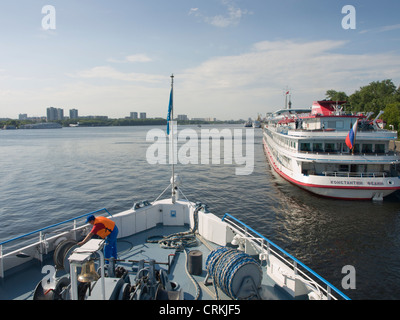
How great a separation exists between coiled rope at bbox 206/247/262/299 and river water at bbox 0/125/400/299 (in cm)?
903

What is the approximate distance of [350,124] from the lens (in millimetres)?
29266

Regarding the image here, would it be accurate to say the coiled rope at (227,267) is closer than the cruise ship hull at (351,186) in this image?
Yes

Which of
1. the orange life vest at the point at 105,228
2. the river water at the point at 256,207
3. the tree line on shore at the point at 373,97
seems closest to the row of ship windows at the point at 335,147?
the river water at the point at 256,207

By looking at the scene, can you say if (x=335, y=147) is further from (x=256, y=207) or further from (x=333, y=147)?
(x=256, y=207)

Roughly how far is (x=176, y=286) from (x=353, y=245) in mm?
14489

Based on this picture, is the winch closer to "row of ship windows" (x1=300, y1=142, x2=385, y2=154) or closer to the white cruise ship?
the white cruise ship

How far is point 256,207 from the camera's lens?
25812mm

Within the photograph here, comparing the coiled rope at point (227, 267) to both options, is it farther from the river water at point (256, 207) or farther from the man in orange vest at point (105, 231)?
the river water at point (256, 207)

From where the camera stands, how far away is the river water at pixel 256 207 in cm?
1561

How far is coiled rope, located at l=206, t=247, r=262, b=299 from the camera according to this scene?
6574mm

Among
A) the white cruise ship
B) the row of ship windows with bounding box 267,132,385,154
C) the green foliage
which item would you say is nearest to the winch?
the white cruise ship

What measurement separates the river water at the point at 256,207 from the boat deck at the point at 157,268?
767 cm
